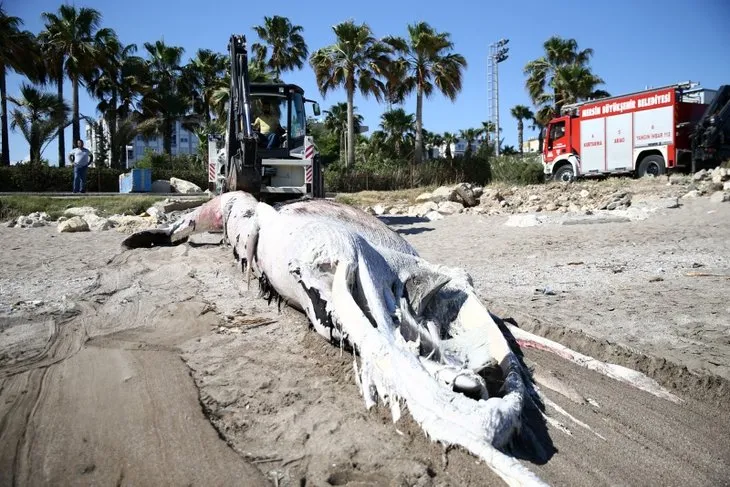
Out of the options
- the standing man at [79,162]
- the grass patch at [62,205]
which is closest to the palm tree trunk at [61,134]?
the standing man at [79,162]

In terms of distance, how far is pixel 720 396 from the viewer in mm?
3014

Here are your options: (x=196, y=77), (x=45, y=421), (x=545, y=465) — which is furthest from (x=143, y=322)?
(x=196, y=77)

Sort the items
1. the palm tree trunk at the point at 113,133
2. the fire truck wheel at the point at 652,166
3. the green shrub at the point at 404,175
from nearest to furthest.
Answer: the fire truck wheel at the point at 652,166 → the green shrub at the point at 404,175 → the palm tree trunk at the point at 113,133

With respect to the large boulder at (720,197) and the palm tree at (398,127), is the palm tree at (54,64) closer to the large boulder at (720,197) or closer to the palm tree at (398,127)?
the palm tree at (398,127)

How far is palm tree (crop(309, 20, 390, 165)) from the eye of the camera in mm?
28812

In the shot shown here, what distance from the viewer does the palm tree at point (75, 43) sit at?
2944 cm

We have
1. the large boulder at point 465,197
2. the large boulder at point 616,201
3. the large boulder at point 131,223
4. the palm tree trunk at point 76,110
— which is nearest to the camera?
the large boulder at point 131,223

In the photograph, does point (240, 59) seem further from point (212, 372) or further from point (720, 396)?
point (720, 396)

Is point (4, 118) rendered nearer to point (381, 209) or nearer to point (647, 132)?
point (381, 209)

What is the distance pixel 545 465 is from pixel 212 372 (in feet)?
6.23

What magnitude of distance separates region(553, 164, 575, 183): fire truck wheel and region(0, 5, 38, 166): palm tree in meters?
25.1

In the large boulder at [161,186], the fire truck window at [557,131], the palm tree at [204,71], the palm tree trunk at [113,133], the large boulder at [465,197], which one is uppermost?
the palm tree at [204,71]

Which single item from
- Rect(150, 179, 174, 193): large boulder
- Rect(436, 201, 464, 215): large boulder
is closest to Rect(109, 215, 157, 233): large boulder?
Rect(436, 201, 464, 215): large boulder

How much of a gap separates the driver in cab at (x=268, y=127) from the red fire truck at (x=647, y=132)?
14.3 m
